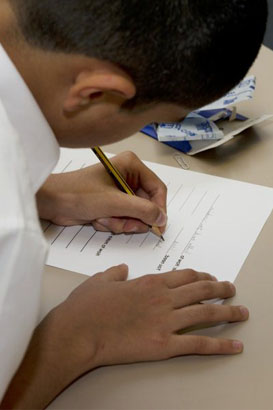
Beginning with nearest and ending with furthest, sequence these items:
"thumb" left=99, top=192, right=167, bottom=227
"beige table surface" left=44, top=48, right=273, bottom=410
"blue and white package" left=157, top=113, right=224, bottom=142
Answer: "beige table surface" left=44, top=48, right=273, bottom=410, "thumb" left=99, top=192, right=167, bottom=227, "blue and white package" left=157, top=113, right=224, bottom=142

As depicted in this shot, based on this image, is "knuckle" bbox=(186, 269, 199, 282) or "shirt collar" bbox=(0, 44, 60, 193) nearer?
"shirt collar" bbox=(0, 44, 60, 193)

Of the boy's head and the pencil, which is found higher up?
the boy's head

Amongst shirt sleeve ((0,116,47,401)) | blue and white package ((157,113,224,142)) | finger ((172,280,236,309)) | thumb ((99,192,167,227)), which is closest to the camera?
shirt sleeve ((0,116,47,401))

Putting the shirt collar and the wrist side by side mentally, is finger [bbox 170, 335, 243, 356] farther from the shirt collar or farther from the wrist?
the shirt collar

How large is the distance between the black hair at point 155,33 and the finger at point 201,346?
0.28 metres

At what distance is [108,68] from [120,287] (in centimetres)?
28

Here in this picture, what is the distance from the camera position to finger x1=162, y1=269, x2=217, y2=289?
0.77 meters

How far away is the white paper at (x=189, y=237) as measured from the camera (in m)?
0.82

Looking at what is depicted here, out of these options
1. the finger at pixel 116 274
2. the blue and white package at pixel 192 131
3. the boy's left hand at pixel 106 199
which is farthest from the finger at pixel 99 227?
the blue and white package at pixel 192 131

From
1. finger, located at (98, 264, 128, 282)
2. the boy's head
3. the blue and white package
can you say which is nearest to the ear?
the boy's head

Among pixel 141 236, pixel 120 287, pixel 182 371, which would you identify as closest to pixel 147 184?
pixel 141 236

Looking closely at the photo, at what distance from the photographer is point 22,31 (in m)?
0.61

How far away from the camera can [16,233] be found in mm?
535

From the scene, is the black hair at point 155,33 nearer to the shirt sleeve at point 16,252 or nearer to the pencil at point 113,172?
the shirt sleeve at point 16,252
